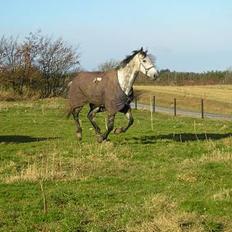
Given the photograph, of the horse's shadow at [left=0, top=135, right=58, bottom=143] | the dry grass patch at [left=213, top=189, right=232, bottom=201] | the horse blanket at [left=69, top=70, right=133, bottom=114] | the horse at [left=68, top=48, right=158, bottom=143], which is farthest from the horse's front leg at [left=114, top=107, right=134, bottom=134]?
the dry grass patch at [left=213, top=189, right=232, bottom=201]

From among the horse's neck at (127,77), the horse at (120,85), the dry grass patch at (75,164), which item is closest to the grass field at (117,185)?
the dry grass patch at (75,164)

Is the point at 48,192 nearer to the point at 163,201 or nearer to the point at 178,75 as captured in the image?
the point at 163,201

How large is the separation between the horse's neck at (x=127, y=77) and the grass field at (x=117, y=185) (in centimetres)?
175

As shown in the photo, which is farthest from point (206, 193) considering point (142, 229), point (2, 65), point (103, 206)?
point (2, 65)

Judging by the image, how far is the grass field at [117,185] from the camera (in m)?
8.12

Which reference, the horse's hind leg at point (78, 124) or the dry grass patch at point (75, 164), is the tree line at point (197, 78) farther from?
the dry grass patch at point (75, 164)

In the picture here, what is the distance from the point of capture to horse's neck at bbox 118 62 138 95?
1741 centimetres

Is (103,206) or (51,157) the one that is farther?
(51,157)

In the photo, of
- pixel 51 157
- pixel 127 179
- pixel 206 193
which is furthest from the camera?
pixel 51 157

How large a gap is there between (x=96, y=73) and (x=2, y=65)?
122 feet

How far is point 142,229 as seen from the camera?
7.59 metres

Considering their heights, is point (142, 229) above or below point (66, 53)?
below

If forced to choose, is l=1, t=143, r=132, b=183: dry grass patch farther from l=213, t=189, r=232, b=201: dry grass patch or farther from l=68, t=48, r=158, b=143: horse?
l=213, t=189, r=232, b=201: dry grass patch

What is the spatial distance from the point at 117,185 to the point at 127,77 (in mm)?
6986
